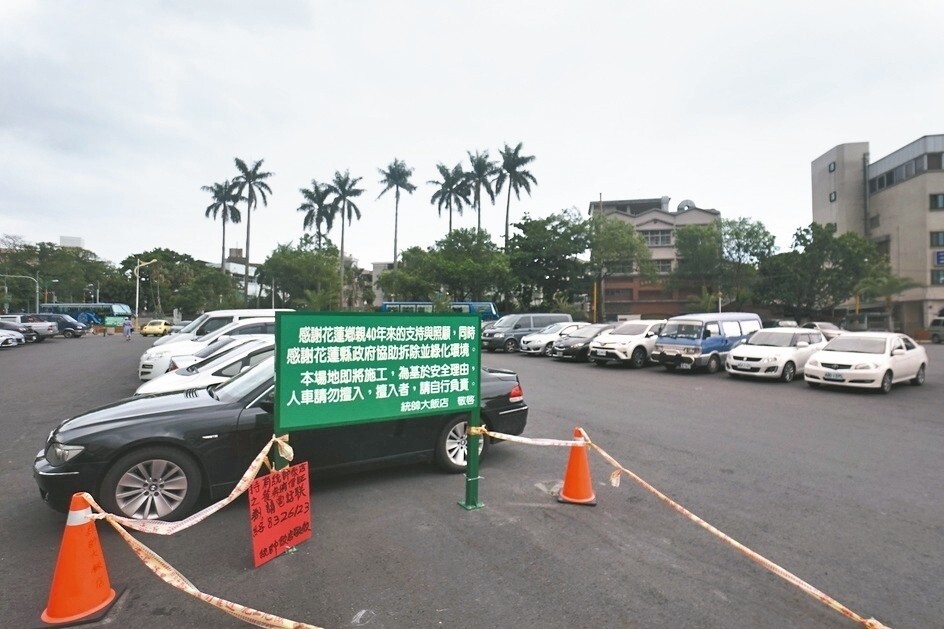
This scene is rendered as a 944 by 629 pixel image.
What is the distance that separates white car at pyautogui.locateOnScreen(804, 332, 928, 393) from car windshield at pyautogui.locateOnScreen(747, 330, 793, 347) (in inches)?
58.9

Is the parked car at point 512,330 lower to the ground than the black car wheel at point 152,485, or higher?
higher

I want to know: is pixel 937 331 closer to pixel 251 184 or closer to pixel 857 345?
pixel 857 345

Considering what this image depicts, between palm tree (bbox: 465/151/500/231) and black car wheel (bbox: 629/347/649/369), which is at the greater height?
palm tree (bbox: 465/151/500/231)

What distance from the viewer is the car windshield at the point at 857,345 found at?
13.2 meters

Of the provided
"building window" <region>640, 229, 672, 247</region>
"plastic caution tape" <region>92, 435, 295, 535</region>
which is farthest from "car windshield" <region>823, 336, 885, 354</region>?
"building window" <region>640, 229, 672, 247</region>

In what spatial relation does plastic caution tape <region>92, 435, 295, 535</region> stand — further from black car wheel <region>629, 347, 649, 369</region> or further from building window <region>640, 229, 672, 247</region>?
building window <region>640, 229, 672, 247</region>

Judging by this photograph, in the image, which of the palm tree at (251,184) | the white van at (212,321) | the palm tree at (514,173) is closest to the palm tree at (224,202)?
the palm tree at (251,184)

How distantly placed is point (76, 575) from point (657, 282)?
197 ft

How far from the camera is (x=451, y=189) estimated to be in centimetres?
5481

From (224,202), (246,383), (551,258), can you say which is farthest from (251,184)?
(246,383)

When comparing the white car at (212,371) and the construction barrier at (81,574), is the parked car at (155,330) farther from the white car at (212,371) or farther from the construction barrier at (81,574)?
the construction barrier at (81,574)

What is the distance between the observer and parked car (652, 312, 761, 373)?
16469 mm

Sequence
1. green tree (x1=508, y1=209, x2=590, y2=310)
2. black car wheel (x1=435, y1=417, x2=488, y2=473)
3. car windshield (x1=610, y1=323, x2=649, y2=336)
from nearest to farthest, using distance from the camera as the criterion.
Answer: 1. black car wheel (x1=435, y1=417, x2=488, y2=473)
2. car windshield (x1=610, y1=323, x2=649, y2=336)
3. green tree (x1=508, y1=209, x2=590, y2=310)

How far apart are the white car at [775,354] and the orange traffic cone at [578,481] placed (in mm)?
11480
